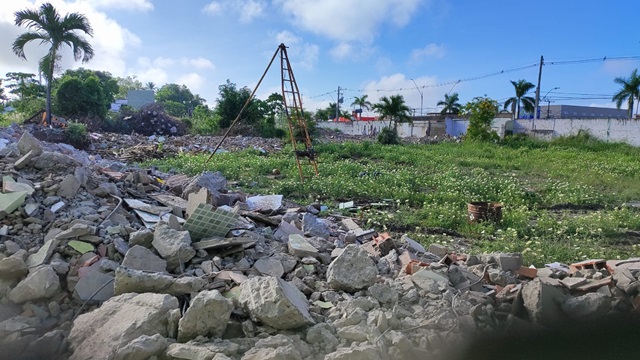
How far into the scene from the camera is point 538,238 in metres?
6.05

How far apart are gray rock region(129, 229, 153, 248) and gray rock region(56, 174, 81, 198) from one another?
4.13 feet

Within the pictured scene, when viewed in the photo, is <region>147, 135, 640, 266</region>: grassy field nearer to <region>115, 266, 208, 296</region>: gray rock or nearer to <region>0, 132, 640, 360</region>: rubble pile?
<region>0, 132, 640, 360</region>: rubble pile

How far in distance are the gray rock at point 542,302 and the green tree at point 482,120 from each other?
2339cm

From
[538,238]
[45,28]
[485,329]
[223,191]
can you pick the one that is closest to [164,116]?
[45,28]

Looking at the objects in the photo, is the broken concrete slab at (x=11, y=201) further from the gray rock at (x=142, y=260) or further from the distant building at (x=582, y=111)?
the distant building at (x=582, y=111)

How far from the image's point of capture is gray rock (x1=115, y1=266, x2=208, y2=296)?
3.19m

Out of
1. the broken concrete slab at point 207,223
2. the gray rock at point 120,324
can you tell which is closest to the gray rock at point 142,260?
the gray rock at point 120,324

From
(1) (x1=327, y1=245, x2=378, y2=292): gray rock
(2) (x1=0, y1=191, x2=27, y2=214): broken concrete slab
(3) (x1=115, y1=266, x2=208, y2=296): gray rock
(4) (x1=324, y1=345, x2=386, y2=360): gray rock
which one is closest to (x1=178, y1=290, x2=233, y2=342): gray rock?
(3) (x1=115, y1=266, x2=208, y2=296): gray rock

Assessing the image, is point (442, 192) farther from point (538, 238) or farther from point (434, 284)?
point (434, 284)

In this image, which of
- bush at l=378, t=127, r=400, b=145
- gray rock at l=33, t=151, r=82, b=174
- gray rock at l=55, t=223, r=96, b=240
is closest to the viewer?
gray rock at l=55, t=223, r=96, b=240

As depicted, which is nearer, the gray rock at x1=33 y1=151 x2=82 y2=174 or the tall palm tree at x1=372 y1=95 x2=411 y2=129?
the gray rock at x1=33 y1=151 x2=82 y2=174

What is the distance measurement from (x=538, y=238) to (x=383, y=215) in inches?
88.4

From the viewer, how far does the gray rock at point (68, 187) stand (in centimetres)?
460

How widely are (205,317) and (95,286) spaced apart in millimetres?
1142
